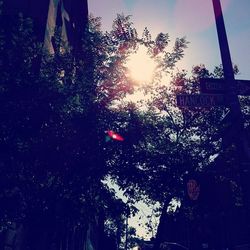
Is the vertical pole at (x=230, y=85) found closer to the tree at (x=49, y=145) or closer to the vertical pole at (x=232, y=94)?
the vertical pole at (x=232, y=94)

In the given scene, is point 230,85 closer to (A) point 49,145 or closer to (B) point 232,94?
(B) point 232,94

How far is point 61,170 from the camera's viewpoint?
6617 millimetres

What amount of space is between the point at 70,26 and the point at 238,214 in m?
20.3

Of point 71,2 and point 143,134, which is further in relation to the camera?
point 71,2

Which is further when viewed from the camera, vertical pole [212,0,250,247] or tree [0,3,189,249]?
tree [0,3,189,249]

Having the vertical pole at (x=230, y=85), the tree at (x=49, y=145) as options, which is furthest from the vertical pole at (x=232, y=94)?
the tree at (x=49, y=145)

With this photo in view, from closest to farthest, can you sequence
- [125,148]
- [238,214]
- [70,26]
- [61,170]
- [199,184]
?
[199,184], [61,170], [125,148], [70,26], [238,214]

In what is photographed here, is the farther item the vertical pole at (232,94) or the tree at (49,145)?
the tree at (49,145)

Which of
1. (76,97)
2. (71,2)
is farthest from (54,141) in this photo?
(71,2)

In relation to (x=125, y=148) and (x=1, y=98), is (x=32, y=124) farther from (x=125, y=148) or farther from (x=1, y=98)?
(x=125, y=148)

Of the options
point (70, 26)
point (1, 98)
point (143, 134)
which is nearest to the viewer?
point (1, 98)

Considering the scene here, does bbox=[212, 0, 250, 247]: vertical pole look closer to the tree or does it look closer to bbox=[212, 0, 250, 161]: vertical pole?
bbox=[212, 0, 250, 161]: vertical pole

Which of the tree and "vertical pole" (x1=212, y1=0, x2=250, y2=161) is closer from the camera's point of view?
"vertical pole" (x1=212, y1=0, x2=250, y2=161)

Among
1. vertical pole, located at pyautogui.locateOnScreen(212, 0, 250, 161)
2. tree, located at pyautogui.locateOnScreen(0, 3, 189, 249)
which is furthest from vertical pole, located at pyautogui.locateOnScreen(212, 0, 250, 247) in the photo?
tree, located at pyautogui.locateOnScreen(0, 3, 189, 249)
